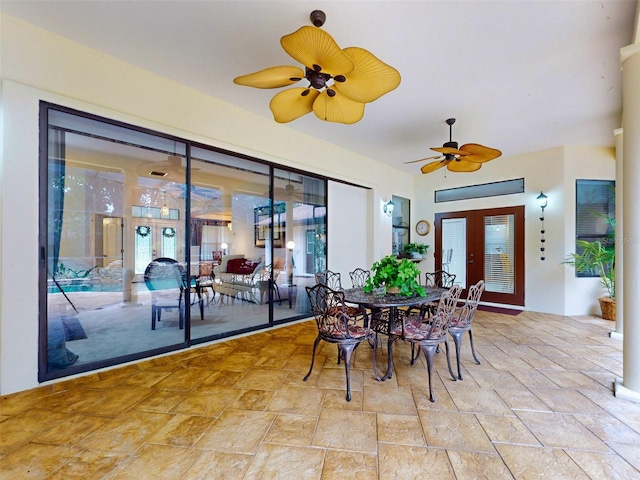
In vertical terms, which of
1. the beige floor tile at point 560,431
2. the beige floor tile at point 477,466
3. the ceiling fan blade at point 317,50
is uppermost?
the ceiling fan blade at point 317,50

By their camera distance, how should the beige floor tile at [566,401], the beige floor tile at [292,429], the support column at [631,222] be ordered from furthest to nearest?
the support column at [631,222]
the beige floor tile at [566,401]
the beige floor tile at [292,429]

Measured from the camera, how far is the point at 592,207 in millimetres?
5219

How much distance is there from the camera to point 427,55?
8.79 feet

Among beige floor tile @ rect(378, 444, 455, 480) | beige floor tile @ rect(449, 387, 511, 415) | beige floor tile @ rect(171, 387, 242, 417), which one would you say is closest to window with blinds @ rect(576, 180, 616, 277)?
beige floor tile @ rect(449, 387, 511, 415)

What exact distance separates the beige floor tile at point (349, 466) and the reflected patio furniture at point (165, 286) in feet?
8.08

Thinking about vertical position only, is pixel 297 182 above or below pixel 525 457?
Result: above

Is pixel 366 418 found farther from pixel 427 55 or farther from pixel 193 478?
pixel 427 55

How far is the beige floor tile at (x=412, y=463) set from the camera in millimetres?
1561

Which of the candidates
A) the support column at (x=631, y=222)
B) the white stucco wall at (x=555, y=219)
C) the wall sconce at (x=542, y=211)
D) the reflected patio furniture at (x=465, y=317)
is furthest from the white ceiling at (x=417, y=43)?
the reflected patio furniture at (x=465, y=317)

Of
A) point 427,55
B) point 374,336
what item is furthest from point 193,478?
point 427,55

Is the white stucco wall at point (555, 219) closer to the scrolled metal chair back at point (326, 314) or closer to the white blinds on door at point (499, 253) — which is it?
the white blinds on door at point (499, 253)

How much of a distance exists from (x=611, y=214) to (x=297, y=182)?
18.7 ft

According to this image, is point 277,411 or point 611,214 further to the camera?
point 611,214

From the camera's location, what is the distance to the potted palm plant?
4738 mm
